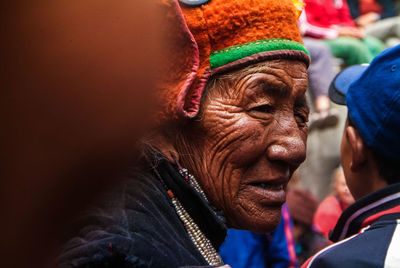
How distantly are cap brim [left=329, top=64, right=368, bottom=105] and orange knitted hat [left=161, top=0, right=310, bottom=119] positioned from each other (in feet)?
2.65

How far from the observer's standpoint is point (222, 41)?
4.25 ft

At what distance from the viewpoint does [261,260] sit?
2396 mm

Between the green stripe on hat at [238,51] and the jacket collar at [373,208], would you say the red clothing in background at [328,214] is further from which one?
the green stripe on hat at [238,51]

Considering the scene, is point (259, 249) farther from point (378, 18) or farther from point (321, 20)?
point (378, 18)

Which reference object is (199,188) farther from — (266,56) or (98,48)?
(98,48)

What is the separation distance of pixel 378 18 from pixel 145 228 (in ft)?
27.1

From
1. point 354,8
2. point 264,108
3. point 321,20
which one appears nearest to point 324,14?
point 321,20

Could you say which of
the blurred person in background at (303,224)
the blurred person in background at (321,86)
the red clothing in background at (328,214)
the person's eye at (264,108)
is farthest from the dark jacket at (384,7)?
the person's eye at (264,108)

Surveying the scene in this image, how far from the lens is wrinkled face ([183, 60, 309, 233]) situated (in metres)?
1.30

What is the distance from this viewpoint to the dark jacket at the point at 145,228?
92 cm

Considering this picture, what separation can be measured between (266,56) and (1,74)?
3.52ft

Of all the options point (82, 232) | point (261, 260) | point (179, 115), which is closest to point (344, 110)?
point (261, 260)

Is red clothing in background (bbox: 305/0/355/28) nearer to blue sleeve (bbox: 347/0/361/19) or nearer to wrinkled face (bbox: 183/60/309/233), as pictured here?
blue sleeve (bbox: 347/0/361/19)

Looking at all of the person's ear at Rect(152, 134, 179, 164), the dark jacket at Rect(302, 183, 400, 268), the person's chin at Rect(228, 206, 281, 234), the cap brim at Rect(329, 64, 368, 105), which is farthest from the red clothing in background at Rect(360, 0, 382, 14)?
the person's ear at Rect(152, 134, 179, 164)
